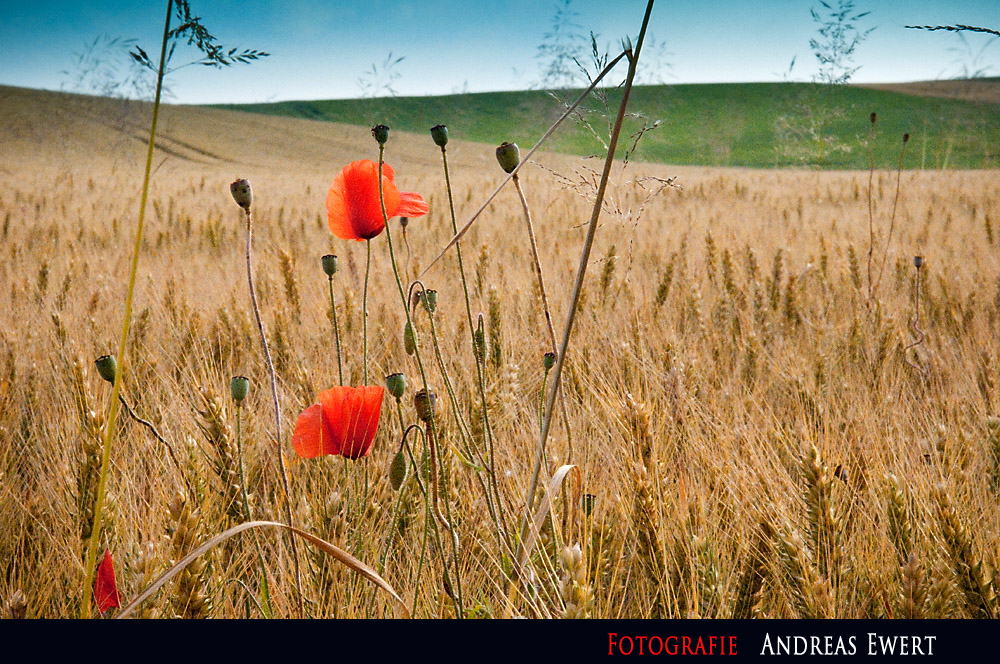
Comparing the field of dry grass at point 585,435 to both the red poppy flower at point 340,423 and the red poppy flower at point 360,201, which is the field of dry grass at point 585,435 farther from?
the red poppy flower at point 360,201

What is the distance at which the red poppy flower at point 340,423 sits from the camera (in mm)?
655

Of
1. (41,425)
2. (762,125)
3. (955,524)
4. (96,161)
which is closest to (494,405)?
(955,524)

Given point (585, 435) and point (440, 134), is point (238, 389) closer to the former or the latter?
point (440, 134)

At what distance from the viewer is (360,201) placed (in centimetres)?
74

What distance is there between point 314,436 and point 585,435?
63 centimetres

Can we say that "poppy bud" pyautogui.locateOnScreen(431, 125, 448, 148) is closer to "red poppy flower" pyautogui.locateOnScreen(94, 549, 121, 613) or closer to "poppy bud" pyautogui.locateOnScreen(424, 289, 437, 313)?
"poppy bud" pyautogui.locateOnScreen(424, 289, 437, 313)

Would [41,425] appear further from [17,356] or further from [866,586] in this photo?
[866,586]

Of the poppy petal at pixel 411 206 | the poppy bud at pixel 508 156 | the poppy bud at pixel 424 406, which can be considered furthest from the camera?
the poppy petal at pixel 411 206

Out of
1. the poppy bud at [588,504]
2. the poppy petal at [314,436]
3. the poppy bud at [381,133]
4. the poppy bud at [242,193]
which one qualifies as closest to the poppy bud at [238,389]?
the poppy petal at [314,436]

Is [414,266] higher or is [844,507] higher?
[414,266]

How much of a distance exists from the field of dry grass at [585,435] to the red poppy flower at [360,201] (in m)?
0.23

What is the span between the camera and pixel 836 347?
170 cm

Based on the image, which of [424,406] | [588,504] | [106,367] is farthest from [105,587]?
[588,504]
